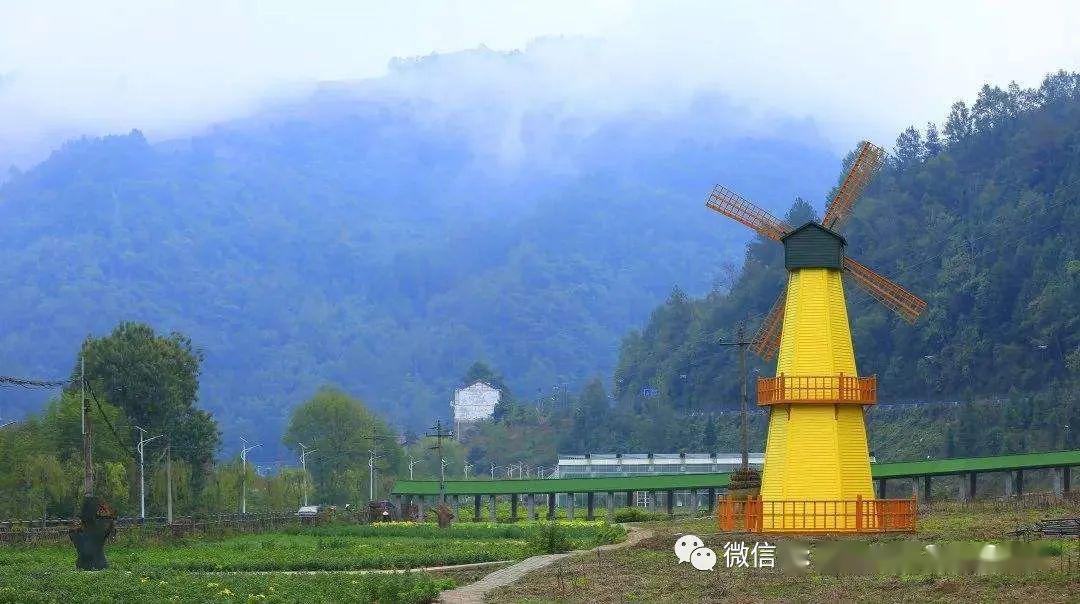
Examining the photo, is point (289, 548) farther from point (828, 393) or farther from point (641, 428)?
point (641, 428)

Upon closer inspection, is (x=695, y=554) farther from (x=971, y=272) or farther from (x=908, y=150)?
(x=908, y=150)

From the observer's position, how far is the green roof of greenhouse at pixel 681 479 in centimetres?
8019

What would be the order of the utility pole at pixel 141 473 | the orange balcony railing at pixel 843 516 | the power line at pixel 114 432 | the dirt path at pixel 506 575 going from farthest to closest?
the power line at pixel 114 432, the utility pole at pixel 141 473, the orange balcony railing at pixel 843 516, the dirt path at pixel 506 575

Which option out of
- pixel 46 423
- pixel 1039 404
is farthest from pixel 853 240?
pixel 46 423

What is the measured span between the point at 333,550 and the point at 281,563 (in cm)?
1098

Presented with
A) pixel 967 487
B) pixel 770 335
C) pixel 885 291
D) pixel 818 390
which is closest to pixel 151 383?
pixel 967 487

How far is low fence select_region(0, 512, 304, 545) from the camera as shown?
71.9 meters

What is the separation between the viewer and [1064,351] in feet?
454

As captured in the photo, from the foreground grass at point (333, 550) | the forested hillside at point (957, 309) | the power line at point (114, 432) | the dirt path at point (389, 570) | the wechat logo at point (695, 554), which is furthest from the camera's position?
the forested hillside at point (957, 309)

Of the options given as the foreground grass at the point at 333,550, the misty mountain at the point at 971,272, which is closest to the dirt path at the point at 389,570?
the foreground grass at the point at 333,550

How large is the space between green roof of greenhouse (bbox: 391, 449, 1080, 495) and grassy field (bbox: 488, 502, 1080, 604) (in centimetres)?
2281

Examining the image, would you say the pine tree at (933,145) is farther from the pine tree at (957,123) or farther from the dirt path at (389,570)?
the dirt path at (389,570)

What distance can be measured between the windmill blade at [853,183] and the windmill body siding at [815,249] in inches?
157

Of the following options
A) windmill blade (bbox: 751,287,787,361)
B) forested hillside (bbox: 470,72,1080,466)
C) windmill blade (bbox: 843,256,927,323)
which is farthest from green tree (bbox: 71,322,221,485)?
windmill blade (bbox: 843,256,927,323)
